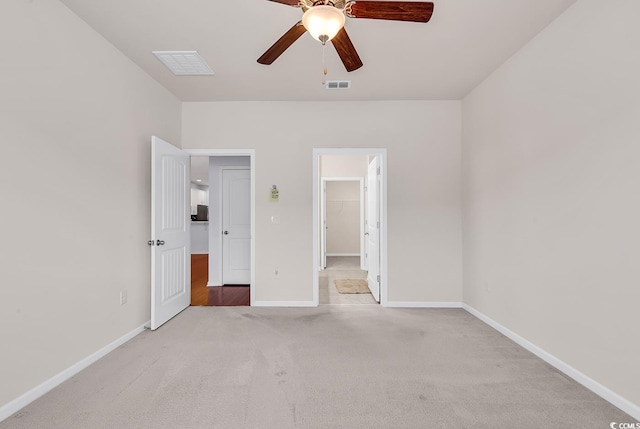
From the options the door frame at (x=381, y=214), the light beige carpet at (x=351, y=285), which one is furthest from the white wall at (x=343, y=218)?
the door frame at (x=381, y=214)

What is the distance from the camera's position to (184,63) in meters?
2.87

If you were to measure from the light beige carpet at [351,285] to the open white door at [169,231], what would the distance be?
234 centimetres

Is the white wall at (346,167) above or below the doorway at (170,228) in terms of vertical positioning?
above

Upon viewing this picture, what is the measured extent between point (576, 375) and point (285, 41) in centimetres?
308

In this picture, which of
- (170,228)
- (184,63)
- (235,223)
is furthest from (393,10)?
(235,223)

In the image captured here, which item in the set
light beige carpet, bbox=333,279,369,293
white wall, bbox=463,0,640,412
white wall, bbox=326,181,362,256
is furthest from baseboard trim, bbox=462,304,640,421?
white wall, bbox=326,181,362,256

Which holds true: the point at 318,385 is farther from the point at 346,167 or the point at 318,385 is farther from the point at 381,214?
the point at 346,167

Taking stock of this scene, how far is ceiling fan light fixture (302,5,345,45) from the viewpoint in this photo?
57.0 inches

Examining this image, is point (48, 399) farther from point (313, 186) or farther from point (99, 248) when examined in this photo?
point (313, 186)

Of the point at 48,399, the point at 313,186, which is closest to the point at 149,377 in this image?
the point at 48,399

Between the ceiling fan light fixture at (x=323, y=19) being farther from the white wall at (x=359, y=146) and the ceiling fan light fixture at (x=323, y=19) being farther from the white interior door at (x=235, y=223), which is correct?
the white interior door at (x=235, y=223)

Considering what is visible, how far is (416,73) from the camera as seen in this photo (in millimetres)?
3062

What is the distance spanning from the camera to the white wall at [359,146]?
378 cm

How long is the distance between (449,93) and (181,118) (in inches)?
138
